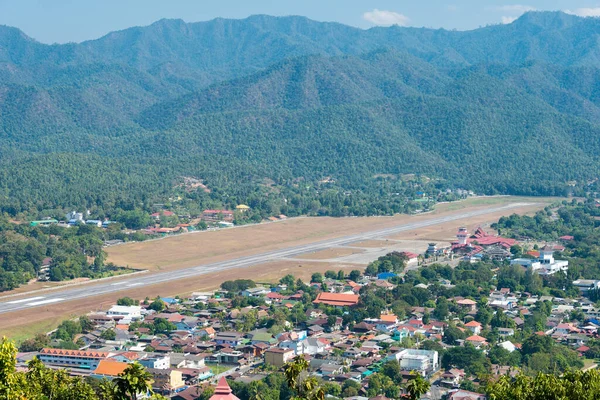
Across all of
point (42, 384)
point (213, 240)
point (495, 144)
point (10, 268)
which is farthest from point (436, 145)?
point (42, 384)

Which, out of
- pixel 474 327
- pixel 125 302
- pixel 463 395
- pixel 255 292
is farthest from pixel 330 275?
pixel 463 395

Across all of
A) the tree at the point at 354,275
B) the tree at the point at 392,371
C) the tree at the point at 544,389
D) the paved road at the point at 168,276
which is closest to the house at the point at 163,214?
the paved road at the point at 168,276

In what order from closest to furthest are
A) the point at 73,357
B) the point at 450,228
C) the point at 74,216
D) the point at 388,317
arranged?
the point at 73,357, the point at 388,317, the point at 450,228, the point at 74,216

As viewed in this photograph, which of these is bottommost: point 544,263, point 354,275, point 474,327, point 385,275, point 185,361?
point 544,263

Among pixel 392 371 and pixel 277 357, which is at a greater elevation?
pixel 277 357

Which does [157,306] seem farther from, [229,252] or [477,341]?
[229,252]

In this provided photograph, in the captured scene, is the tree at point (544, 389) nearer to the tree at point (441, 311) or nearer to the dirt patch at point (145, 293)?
the tree at point (441, 311)
